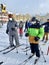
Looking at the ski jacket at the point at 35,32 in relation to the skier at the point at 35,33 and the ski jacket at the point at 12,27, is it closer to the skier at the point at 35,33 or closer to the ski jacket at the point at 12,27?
the skier at the point at 35,33

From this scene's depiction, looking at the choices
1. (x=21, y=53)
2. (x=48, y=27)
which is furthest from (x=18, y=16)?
(x=21, y=53)

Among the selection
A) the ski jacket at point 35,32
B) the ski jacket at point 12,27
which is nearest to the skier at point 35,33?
the ski jacket at point 35,32

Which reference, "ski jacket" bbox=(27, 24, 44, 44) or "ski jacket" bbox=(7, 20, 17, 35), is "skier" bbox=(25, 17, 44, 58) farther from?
"ski jacket" bbox=(7, 20, 17, 35)

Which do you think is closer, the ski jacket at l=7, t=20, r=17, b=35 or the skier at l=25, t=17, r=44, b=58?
the skier at l=25, t=17, r=44, b=58

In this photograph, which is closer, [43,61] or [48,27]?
[43,61]

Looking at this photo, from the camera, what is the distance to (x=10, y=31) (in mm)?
12516

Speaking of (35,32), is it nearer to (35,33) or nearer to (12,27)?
(35,33)

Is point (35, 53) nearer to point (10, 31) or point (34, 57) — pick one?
point (34, 57)

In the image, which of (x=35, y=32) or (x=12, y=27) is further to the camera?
(x=12, y=27)

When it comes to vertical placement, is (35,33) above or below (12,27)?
below

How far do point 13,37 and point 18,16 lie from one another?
56.9 meters

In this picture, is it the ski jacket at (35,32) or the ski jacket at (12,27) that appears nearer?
the ski jacket at (35,32)

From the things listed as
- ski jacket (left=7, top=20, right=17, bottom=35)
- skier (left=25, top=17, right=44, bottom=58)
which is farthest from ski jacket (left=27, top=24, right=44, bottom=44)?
ski jacket (left=7, top=20, right=17, bottom=35)

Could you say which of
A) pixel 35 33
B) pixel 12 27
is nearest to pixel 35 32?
pixel 35 33
